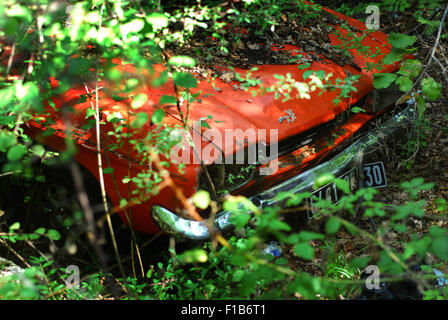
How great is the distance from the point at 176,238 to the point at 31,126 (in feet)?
4.24

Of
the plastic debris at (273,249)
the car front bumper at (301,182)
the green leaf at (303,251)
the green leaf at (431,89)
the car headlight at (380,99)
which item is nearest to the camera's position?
the green leaf at (303,251)

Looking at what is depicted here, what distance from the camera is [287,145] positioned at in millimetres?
2531

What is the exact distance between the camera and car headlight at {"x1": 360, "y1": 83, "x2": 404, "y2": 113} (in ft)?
9.93

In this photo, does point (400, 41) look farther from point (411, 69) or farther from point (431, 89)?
point (431, 89)

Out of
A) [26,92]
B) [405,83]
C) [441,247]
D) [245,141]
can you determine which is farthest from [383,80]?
[26,92]

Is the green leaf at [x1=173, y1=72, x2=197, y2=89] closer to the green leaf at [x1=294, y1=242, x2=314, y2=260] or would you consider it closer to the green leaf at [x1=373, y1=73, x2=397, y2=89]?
the green leaf at [x1=294, y1=242, x2=314, y2=260]

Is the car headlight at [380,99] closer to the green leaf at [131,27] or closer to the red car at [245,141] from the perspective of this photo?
the red car at [245,141]

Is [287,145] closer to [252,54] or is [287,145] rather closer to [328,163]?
[328,163]

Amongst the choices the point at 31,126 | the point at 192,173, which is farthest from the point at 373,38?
the point at 31,126

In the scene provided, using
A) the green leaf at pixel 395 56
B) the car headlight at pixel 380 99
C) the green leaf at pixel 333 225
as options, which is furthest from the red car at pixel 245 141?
the green leaf at pixel 333 225

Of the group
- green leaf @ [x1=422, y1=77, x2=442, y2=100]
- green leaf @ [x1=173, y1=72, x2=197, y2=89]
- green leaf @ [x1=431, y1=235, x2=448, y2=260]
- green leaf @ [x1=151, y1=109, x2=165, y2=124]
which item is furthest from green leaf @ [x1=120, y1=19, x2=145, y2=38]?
green leaf @ [x1=422, y1=77, x2=442, y2=100]

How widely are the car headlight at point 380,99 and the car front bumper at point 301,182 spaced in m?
0.13

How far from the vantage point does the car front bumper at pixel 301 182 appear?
7.22 ft

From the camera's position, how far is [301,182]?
2518 mm
